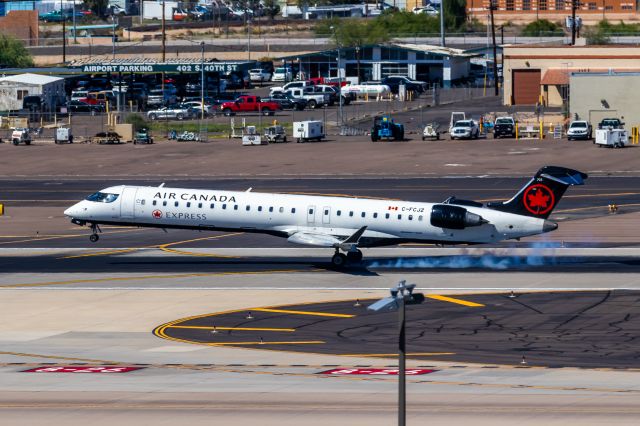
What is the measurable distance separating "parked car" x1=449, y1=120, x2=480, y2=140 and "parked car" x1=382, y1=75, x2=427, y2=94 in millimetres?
45427

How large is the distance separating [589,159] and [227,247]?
151 feet

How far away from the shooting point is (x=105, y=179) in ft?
351

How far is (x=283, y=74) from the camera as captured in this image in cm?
19750

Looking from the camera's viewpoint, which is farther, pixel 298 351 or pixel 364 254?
pixel 364 254

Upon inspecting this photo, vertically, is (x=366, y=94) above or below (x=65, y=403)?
above

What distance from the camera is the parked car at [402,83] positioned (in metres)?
173

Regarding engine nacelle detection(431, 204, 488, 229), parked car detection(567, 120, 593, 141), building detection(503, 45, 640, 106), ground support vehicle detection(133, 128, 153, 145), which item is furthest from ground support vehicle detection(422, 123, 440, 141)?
engine nacelle detection(431, 204, 488, 229)

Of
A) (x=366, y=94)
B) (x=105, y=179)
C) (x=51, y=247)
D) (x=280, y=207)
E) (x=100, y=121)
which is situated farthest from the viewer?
(x=366, y=94)

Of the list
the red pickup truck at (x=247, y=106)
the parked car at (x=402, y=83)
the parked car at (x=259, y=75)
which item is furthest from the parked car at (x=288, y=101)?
the parked car at (x=259, y=75)

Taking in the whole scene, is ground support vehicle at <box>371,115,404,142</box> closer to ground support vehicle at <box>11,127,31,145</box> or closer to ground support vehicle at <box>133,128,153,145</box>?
ground support vehicle at <box>133,128,153,145</box>

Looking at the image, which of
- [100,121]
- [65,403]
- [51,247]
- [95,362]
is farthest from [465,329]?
[100,121]

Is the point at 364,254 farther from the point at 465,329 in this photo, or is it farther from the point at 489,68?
the point at 489,68

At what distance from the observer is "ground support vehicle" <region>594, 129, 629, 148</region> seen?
380 ft

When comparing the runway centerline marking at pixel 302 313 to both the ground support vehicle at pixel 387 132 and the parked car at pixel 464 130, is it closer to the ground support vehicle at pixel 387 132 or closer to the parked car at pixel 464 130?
the ground support vehicle at pixel 387 132
